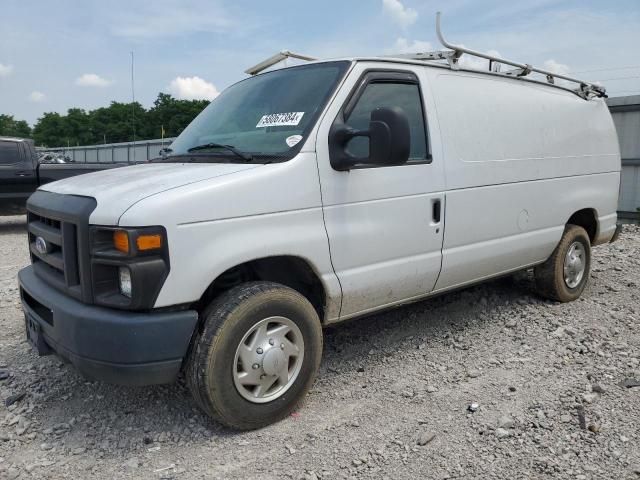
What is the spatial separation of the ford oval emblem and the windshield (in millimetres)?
977

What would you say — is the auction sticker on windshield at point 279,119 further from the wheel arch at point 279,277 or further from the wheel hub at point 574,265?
the wheel hub at point 574,265

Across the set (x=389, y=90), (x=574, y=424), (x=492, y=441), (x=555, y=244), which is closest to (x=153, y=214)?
(x=389, y=90)

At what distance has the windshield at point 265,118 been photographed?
133 inches

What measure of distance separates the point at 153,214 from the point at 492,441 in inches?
85.5

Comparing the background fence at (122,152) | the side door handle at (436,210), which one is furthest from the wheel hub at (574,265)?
the background fence at (122,152)

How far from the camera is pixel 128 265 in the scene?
2709 mm

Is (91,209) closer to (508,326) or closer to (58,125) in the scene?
(508,326)

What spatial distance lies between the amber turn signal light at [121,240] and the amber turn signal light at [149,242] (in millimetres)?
58

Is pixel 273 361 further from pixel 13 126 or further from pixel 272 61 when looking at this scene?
pixel 13 126

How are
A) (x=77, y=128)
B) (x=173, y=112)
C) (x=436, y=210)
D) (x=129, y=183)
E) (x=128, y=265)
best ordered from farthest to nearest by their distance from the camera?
(x=77, y=128), (x=173, y=112), (x=436, y=210), (x=129, y=183), (x=128, y=265)

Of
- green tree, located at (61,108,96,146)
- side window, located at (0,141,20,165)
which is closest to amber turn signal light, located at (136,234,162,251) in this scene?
side window, located at (0,141,20,165)

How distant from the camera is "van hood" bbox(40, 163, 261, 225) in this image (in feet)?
9.23

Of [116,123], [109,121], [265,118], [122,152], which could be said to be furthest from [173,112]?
[265,118]

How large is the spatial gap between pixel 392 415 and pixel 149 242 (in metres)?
Result: 1.76
